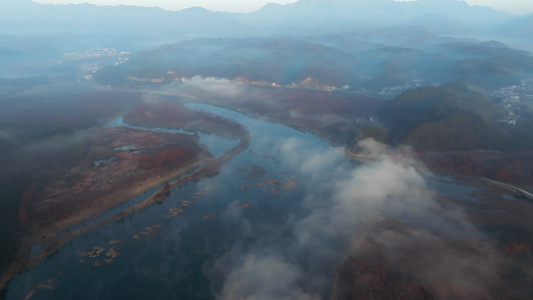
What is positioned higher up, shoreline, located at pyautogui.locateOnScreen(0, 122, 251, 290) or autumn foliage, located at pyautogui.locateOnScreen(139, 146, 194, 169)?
autumn foliage, located at pyautogui.locateOnScreen(139, 146, 194, 169)

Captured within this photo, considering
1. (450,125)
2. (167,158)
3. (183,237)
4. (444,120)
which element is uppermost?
(444,120)

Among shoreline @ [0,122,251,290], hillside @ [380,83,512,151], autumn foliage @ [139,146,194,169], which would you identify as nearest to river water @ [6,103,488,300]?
shoreline @ [0,122,251,290]

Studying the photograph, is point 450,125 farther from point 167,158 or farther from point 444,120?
point 167,158

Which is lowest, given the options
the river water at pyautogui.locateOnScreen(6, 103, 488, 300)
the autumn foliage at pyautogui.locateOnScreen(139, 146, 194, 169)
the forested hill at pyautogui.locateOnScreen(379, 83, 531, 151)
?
the river water at pyautogui.locateOnScreen(6, 103, 488, 300)

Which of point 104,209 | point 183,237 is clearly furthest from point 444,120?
point 104,209

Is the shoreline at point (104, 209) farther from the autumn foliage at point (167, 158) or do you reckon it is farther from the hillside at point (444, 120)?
the hillside at point (444, 120)

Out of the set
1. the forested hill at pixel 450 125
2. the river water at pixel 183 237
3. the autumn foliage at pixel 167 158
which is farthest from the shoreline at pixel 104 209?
the forested hill at pixel 450 125

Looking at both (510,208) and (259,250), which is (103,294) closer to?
(259,250)

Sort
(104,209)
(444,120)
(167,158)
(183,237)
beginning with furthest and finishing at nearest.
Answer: (444,120) → (167,158) → (104,209) → (183,237)

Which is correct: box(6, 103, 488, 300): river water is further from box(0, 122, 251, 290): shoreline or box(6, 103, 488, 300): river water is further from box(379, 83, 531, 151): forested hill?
box(379, 83, 531, 151): forested hill
